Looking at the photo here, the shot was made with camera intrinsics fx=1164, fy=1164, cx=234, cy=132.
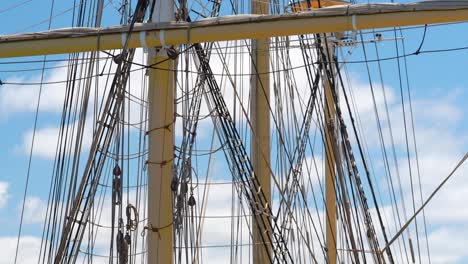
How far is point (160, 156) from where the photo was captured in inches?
736

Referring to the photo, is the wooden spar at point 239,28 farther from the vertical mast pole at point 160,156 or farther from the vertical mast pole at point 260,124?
the vertical mast pole at point 260,124

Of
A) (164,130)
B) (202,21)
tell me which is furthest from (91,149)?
(202,21)

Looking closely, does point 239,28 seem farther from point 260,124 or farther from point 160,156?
point 260,124

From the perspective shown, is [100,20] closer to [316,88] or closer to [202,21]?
[202,21]

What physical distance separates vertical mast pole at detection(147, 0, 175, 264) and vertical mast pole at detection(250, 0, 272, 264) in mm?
4201

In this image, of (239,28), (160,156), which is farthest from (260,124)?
(160,156)

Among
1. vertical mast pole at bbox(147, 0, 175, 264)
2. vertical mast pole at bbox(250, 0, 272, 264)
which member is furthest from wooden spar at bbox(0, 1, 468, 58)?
vertical mast pole at bbox(250, 0, 272, 264)

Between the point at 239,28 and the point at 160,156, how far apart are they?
8.30 feet

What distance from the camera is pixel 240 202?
2406 centimetres

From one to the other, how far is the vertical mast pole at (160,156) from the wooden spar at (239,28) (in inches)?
19.9

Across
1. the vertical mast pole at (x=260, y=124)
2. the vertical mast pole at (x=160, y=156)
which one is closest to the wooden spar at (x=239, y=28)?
the vertical mast pole at (x=160, y=156)

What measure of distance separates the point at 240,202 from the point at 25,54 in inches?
240

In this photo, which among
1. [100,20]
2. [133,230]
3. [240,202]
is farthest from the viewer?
[240,202]

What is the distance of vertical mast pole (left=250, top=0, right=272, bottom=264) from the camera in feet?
78.2
